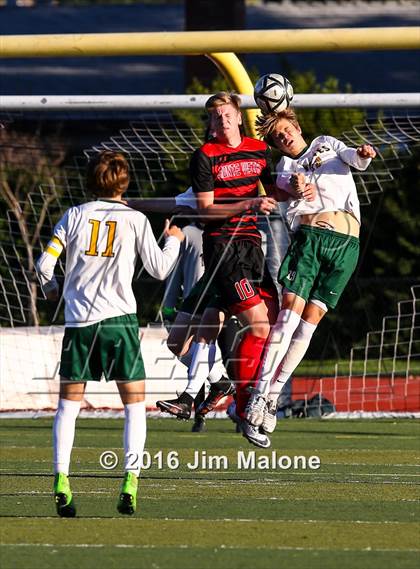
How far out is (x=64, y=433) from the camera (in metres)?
7.80

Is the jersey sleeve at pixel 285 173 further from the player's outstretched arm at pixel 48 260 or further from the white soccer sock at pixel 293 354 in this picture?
the player's outstretched arm at pixel 48 260

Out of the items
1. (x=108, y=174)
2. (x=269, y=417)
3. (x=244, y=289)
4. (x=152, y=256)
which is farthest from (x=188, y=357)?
(x=108, y=174)

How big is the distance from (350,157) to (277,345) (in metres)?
1.37

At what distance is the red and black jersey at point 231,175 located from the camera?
32.2 ft

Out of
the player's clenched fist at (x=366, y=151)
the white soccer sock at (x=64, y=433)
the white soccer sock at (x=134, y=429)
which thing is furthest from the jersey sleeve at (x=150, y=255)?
the player's clenched fist at (x=366, y=151)

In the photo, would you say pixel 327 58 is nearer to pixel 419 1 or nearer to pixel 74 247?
pixel 419 1

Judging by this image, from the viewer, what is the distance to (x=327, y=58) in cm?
4012

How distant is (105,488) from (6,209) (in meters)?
7.82

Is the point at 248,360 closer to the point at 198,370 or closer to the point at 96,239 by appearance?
the point at 198,370

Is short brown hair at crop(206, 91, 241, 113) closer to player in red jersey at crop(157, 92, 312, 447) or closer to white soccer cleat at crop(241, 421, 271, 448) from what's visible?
player in red jersey at crop(157, 92, 312, 447)

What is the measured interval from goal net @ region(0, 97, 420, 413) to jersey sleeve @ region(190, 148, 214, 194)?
11.4ft

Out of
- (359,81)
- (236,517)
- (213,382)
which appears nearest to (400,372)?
(213,382)

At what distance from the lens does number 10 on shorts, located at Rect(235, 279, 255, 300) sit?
10.0 meters

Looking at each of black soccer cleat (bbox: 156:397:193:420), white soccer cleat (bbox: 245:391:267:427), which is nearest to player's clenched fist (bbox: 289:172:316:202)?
white soccer cleat (bbox: 245:391:267:427)
